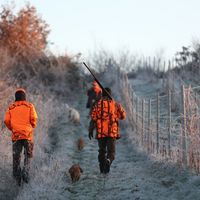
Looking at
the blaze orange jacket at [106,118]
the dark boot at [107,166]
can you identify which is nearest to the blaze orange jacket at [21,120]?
the blaze orange jacket at [106,118]

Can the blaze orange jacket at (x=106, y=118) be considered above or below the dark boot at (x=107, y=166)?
above

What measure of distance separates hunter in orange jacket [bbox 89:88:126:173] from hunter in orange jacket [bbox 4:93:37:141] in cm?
168

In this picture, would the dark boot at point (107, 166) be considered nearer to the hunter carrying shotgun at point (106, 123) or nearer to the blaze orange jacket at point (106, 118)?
the hunter carrying shotgun at point (106, 123)

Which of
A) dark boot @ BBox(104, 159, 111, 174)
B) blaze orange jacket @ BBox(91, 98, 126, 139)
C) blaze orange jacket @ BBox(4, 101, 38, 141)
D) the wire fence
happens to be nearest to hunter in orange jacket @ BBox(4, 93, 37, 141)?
blaze orange jacket @ BBox(4, 101, 38, 141)

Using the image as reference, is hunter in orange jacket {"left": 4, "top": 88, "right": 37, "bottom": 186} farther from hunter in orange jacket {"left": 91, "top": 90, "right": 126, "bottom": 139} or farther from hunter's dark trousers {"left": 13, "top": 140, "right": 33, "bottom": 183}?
hunter in orange jacket {"left": 91, "top": 90, "right": 126, "bottom": 139}

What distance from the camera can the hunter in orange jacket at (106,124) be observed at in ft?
40.6

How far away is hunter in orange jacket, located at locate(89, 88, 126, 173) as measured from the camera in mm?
12375

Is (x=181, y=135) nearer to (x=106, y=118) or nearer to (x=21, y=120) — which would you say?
(x=106, y=118)

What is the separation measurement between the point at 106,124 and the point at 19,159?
2.19 meters

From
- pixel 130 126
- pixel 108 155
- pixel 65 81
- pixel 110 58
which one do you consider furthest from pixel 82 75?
pixel 108 155

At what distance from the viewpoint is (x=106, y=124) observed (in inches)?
487

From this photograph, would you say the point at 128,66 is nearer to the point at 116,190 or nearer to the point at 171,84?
the point at 171,84

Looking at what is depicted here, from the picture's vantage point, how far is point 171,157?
12031 millimetres

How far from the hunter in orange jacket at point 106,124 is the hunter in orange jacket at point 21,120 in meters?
1.68
